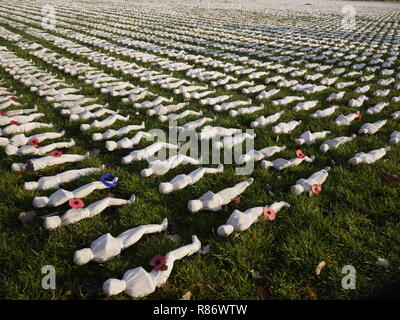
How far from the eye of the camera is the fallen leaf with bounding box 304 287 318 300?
2.39 meters

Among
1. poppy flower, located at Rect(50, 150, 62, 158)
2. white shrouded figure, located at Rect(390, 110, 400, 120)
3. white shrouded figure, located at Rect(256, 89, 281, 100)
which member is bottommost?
poppy flower, located at Rect(50, 150, 62, 158)

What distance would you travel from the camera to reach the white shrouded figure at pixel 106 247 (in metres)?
2.59

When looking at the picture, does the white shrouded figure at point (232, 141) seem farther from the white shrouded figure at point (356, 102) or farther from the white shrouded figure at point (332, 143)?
the white shrouded figure at point (356, 102)

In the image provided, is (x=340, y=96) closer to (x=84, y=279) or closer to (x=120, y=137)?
(x=120, y=137)

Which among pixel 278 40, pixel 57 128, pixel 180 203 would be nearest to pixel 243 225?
pixel 180 203

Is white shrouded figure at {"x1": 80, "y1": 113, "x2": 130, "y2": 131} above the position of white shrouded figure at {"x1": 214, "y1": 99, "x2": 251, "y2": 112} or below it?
below

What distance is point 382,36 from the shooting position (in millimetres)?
15758

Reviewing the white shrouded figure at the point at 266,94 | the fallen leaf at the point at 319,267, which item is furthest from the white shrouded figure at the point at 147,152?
the white shrouded figure at the point at 266,94

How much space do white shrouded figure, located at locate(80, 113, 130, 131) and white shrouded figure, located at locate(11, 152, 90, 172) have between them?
0.91 m

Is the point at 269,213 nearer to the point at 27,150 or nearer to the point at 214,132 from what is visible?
the point at 214,132

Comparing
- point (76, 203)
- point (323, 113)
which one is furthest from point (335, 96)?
point (76, 203)

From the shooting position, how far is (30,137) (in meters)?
4.59

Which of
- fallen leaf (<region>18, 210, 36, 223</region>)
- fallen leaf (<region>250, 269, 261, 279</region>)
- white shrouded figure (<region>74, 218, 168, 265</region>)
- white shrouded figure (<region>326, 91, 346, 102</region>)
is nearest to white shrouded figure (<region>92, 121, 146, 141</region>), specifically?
fallen leaf (<region>18, 210, 36, 223</region>)

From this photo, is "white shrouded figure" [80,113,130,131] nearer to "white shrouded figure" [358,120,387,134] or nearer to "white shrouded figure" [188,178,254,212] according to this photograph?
"white shrouded figure" [188,178,254,212]
